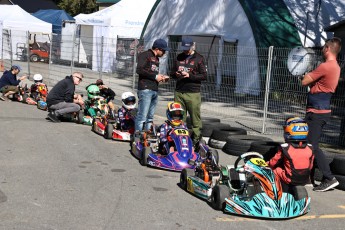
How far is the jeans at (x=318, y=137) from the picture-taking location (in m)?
7.21

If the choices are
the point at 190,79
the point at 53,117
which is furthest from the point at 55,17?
the point at 190,79

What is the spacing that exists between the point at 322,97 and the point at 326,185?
49.0 inches

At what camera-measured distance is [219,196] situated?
5.97 metres

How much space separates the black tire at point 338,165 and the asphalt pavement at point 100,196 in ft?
1.00

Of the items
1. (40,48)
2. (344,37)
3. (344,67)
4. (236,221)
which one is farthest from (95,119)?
(40,48)

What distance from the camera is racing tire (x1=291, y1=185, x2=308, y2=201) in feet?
20.1

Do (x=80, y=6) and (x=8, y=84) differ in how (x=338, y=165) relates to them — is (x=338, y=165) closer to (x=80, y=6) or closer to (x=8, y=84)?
(x=8, y=84)

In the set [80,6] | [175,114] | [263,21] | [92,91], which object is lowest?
[175,114]

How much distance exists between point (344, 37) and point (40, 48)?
1831 cm

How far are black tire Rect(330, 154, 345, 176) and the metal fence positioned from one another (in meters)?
2.96

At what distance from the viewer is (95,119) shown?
36.9ft

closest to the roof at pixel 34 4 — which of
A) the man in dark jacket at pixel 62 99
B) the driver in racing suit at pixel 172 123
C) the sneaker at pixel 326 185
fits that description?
the man in dark jacket at pixel 62 99

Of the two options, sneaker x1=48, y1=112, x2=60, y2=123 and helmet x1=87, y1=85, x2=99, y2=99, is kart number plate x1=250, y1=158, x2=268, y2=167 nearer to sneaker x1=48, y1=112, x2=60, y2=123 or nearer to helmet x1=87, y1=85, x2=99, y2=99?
helmet x1=87, y1=85, x2=99, y2=99

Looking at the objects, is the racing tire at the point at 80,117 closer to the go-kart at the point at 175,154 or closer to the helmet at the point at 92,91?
the helmet at the point at 92,91
